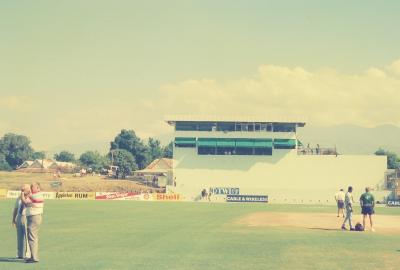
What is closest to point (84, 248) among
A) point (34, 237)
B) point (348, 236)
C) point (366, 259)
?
point (34, 237)

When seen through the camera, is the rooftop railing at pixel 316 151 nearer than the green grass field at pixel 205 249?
No

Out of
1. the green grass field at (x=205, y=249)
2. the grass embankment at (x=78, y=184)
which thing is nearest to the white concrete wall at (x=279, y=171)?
the grass embankment at (x=78, y=184)

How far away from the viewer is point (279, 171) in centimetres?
11544

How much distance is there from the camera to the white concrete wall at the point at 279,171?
113312 mm

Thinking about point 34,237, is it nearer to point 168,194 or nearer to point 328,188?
point 168,194

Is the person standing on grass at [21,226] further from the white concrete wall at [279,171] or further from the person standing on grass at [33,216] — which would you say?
the white concrete wall at [279,171]

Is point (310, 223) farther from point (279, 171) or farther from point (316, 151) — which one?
point (316, 151)

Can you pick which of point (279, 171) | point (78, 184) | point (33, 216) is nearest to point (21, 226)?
point (33, 216)

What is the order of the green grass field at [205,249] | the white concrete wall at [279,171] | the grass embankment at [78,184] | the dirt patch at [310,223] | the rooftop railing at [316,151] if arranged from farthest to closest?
the rooftop railing at [316,151], the grass embankment at [78,184], the white concrete wall at [279,171], the dirt patch at [310,223], the green grass field at [205,249]

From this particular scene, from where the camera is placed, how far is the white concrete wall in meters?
113

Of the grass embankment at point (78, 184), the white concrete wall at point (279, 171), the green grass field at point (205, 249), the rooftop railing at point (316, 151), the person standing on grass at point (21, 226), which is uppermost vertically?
the rooftop railing at point (316, 151)

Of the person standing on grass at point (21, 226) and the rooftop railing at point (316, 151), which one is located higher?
the rooftop railing at point (316, 151)

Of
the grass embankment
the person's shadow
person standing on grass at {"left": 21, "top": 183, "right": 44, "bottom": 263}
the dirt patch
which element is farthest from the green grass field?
the grass embankment

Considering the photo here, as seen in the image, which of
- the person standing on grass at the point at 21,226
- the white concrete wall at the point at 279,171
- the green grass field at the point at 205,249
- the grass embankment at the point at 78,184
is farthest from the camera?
the grass embankment at the point at 78,184
